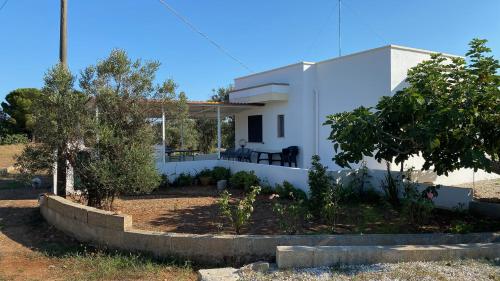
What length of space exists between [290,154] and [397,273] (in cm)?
918

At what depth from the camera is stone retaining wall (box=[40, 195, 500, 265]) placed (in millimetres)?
5793

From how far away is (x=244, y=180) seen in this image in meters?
11.9

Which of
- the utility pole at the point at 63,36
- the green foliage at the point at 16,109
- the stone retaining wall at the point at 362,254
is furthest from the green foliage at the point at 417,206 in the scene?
the green foliage at the point at 16,109

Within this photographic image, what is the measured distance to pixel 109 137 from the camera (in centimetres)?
746

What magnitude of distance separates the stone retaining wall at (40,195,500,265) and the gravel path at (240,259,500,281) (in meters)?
0.68

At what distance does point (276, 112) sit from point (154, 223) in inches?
338

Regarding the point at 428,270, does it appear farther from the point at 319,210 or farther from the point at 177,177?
the point at 177,177

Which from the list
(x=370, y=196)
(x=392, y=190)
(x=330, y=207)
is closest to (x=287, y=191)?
(x=370, y=196)

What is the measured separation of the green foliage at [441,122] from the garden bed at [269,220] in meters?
1.05

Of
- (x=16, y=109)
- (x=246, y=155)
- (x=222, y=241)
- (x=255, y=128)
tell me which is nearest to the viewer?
(x=222, y=241)

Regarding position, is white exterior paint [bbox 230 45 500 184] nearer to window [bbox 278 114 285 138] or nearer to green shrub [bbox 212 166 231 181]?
window [bbox 278 114 285 138]

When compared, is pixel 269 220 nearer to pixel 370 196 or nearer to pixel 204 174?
pixel 370 196

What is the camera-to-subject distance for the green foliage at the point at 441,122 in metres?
6.14

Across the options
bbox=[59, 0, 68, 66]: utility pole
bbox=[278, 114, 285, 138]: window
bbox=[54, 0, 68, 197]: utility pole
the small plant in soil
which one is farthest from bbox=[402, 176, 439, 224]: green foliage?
bbox=[278, 114, 285, 138]: window
